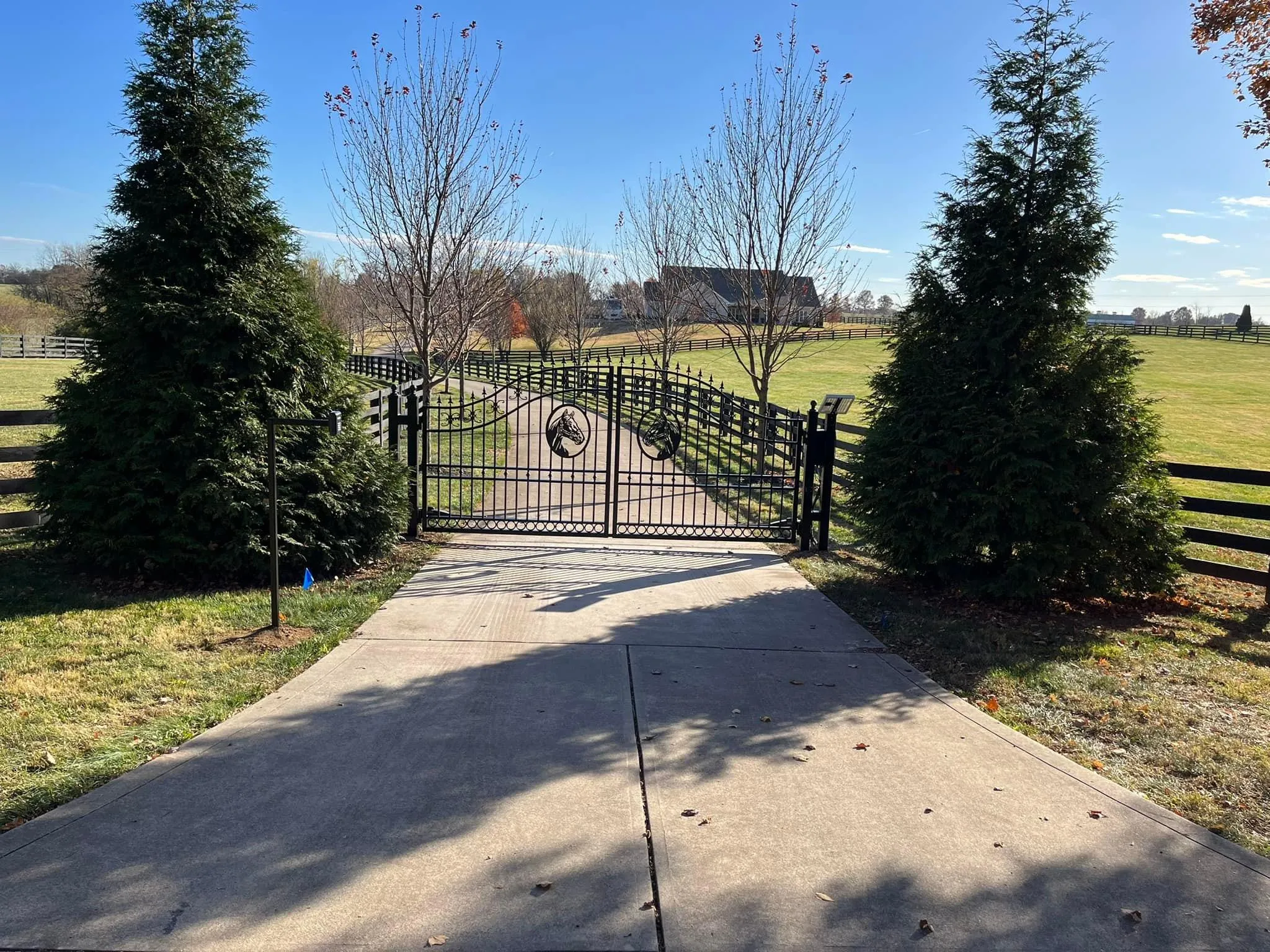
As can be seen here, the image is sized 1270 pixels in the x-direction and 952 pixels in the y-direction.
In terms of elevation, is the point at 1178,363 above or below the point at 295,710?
above

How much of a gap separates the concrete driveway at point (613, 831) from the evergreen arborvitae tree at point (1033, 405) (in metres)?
2.21

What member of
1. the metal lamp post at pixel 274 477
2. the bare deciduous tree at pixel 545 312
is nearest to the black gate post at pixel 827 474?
the metal lamp post at pixel 274 477

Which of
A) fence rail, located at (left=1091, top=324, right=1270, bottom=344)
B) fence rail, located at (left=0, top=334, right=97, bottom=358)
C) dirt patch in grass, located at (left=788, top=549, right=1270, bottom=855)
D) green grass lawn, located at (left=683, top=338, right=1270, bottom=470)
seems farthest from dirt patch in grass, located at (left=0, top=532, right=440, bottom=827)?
fence rail, located at (left=1091, top=324, right=1270, bottom=344)

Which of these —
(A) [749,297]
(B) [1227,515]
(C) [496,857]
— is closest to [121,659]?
(C) [496,857]

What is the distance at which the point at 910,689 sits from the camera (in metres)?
5.46

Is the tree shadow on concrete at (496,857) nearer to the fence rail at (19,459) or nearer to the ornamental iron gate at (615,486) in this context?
the ornamental iron gate at (615,486)

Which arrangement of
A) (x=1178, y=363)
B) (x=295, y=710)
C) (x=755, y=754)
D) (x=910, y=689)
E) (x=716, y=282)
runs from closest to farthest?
1. (x=755, y=754)
2. (x=295, y=710)
3. (x=910, y=689)
4. (x=716, y=282)
5. (x=1178, y=363)

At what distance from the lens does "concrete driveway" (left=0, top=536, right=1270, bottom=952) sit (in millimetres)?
2949

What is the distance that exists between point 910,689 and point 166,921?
14.1 feet

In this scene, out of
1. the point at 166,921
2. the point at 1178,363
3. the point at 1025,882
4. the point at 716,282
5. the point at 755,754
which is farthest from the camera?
Result: the point at 1178,363

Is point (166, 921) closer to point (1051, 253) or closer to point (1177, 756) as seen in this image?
point (1177, 756)

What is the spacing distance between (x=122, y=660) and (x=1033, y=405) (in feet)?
23.5

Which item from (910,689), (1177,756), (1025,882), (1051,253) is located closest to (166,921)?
(1025,882)

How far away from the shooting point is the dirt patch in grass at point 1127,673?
431cm
